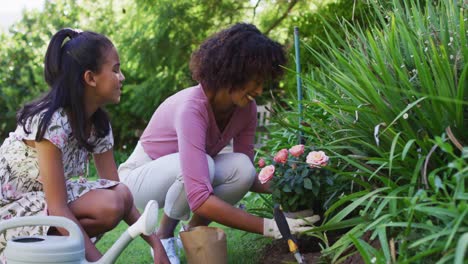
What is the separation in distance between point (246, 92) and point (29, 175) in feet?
2.82

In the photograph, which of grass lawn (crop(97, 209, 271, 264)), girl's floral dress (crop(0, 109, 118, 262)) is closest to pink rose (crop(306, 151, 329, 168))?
grass lawn (crop(97, 209, 271, 264))

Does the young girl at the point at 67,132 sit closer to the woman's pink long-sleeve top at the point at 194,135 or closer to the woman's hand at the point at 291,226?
the woman's pink long-sleeve top at the point at 194,135

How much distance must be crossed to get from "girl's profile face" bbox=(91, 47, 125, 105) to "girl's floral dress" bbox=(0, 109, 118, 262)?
154 millimetres

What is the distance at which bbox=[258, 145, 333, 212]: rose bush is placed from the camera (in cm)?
240

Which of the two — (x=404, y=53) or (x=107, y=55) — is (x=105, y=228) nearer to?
(x=107, y=55)

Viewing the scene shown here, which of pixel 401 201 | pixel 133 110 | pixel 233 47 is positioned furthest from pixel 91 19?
pixel 401 201

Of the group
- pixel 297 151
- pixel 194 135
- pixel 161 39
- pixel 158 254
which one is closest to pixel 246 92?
pixel 194 135

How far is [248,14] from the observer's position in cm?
802

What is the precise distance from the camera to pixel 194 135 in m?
2.57

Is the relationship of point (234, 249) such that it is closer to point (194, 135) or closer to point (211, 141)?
point (211, 141)

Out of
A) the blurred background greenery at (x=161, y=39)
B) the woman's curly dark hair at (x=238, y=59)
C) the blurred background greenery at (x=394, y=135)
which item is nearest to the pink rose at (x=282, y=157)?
the blurred background greenery at (x=394, y=135)

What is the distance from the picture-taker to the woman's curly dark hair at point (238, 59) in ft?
8.41

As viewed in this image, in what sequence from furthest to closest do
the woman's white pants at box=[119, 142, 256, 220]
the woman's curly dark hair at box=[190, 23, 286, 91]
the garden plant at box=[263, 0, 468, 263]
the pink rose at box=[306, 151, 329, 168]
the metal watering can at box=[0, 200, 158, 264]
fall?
the woman's white pants at box=[119, 142, 256, 220], the woman's curly dark hair at box=[190, 23, 286, 91], the pink rose at box=[306, 151, 329, 168], the metal watering can at box=[0, 200, 158, 264], the garden plant at box=[263, 0, 468, 263]

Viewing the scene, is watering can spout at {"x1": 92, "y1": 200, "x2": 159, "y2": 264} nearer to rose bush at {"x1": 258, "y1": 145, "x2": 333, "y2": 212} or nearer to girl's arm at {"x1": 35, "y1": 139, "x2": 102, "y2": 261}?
girl's arm at {"x1": 35, "y1": 139, "x2": 102, "y2": 261}
